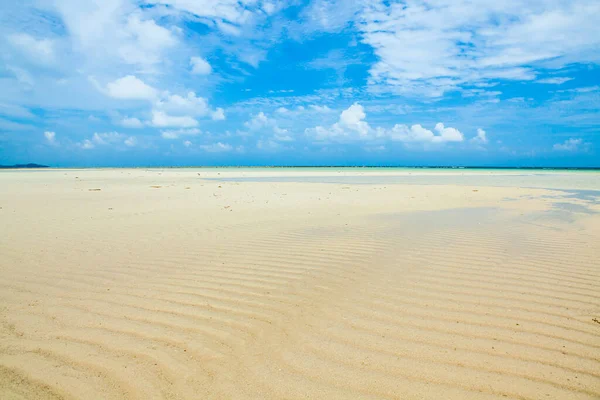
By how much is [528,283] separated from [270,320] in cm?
364

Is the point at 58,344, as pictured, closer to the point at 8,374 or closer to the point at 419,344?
the point at 8,374

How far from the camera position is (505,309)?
13.0 feet

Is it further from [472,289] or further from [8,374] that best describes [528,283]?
[8,374]

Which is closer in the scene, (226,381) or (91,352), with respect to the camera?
(226,381)

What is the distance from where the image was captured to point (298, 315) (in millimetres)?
3824

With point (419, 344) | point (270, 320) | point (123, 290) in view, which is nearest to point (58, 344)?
point (123, 290)

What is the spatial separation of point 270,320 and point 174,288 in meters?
1.63

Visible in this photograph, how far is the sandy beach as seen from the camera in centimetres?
269

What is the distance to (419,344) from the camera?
322 cm

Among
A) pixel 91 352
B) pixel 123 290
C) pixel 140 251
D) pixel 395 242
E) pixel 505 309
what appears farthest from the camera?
pixel 395 242

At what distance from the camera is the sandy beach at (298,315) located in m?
2.69

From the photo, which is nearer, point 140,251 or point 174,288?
point 174,288

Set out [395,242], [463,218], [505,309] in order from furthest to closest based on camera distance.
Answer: [463,218] < [395,242] < [505,309]

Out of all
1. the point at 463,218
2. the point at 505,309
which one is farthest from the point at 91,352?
the point at 463,218
